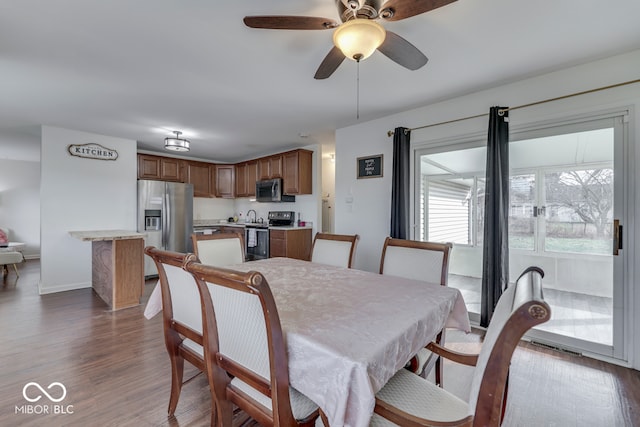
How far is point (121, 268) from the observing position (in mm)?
3402

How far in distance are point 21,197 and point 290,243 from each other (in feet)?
22.5

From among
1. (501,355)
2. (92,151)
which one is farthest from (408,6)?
(92,151)

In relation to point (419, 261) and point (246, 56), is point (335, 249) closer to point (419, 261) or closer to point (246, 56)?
point (419, 261)

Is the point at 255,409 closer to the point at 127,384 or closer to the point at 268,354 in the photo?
the point at 268,354

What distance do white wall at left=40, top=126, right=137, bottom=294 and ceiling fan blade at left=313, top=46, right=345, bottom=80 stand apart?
431 cm

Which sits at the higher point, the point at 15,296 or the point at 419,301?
the point at 419,301

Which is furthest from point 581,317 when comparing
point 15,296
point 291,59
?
point 15,296

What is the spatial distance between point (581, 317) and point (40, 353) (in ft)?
15.6

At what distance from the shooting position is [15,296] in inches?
149

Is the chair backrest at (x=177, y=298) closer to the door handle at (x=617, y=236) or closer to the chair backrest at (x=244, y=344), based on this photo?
the chair backrest at (x=244, y=344)

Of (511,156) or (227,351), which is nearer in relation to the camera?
(227,351)

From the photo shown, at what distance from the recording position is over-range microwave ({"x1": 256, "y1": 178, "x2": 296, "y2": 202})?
5.06m

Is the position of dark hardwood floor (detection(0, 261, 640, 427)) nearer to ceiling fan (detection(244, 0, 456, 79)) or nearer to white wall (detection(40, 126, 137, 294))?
white wall (detection(40, 126, 137, 294))

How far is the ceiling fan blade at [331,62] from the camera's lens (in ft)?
5.42
